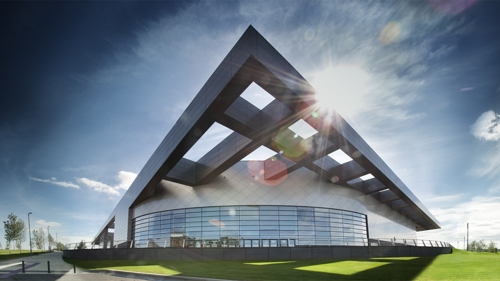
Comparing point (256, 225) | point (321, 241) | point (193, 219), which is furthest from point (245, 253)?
point (321, 241)

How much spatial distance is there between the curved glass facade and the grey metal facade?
94cm

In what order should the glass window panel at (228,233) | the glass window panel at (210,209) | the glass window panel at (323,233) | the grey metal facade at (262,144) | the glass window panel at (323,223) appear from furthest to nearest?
the glass window panel at (323,223), the glass window panel at (323,233), the glass window panel at (210,209), the glass window panel at (228,233), the grey metal facade at (262,144)

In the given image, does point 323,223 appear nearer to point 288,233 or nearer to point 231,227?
point 288,233

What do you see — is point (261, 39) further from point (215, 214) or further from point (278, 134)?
point (215, 214)

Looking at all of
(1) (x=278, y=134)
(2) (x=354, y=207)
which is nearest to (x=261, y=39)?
(1) (x=278, y=134)

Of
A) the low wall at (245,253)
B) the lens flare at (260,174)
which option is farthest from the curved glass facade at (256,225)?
the low wall at (245,253)

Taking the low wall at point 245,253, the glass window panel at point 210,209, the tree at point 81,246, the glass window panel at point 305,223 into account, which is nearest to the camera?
the low wall at point 245,253

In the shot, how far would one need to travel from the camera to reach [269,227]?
30266 mm

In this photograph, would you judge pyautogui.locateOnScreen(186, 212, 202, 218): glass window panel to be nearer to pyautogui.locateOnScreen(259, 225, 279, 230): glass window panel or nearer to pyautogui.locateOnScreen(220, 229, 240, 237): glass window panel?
pyautogui.locateOnScreen(220, 229, 240, 237): glass window panel

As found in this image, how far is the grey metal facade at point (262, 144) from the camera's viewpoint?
15.6 m

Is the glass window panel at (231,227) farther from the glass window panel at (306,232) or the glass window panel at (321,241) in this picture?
the glass window panel at (321,241)

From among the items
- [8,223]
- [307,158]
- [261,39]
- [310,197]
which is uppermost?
[261,39]

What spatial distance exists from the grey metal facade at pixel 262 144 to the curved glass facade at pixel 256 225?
0.94m

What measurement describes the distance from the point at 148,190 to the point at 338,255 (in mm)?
17904
